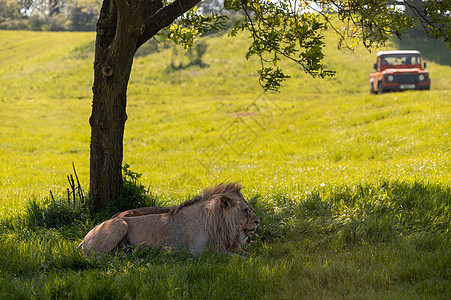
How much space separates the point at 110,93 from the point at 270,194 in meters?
3.53

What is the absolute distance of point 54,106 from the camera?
33.9m

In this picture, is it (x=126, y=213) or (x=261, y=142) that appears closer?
(x=126, y=213)

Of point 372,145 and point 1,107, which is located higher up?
point 1,107

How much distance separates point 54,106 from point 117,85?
95.5ft

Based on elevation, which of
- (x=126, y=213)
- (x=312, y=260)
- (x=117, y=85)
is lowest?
(x=312, y=260)

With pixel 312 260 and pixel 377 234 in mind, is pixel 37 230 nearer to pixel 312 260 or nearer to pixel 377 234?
pixel 312 260

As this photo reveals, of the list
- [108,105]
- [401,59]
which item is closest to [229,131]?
[401,59]

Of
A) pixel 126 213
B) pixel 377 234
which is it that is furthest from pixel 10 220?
pixel 377 234

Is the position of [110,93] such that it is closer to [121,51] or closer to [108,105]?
[108,105]


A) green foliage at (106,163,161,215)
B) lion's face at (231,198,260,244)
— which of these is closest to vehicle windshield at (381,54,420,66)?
green foliage at (106,163,161,215)

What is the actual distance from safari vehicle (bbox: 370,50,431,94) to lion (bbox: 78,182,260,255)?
21692mm

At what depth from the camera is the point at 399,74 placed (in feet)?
81.9

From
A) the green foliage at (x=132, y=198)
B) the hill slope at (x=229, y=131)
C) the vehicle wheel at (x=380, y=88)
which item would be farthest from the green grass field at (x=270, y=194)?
the vehicle wheel at (x=380, y=88)

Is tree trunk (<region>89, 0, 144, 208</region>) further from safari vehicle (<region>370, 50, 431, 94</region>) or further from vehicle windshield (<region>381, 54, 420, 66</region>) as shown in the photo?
vehicle windshield (<region>381, 54, 420, 66</region>)
